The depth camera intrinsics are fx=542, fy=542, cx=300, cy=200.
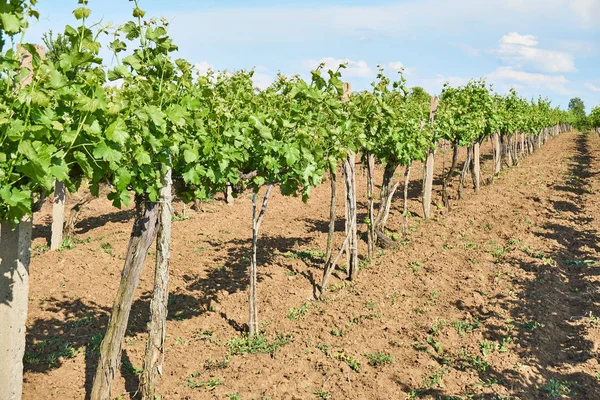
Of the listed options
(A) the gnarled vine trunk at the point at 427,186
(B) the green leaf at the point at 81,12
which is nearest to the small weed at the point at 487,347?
(B) the green leaf at the point at 81,12

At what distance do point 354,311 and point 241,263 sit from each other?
2.85 metres

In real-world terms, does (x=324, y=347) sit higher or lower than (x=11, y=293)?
lower

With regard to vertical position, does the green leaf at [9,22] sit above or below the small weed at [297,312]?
above

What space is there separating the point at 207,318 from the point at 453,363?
11.0 ft

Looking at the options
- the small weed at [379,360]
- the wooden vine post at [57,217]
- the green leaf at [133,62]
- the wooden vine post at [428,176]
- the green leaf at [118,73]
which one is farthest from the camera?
the wooden vine post at [428,176]

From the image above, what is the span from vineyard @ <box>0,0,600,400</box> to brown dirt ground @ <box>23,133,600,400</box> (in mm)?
35

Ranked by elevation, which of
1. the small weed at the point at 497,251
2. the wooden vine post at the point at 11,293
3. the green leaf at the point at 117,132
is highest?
the green leaf at the point at 117,132

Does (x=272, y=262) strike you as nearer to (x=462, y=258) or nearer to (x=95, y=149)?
(x=462, y=258)

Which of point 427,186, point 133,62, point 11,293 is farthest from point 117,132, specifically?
point 427,186

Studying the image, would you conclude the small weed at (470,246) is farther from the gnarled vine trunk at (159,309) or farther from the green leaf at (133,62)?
the green leaf at (133,62)

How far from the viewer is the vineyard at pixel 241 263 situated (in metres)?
3.81

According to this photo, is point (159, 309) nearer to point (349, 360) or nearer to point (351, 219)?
point (349, 360)

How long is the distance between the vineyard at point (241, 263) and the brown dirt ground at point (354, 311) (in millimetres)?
35

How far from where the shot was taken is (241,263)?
384 inches
